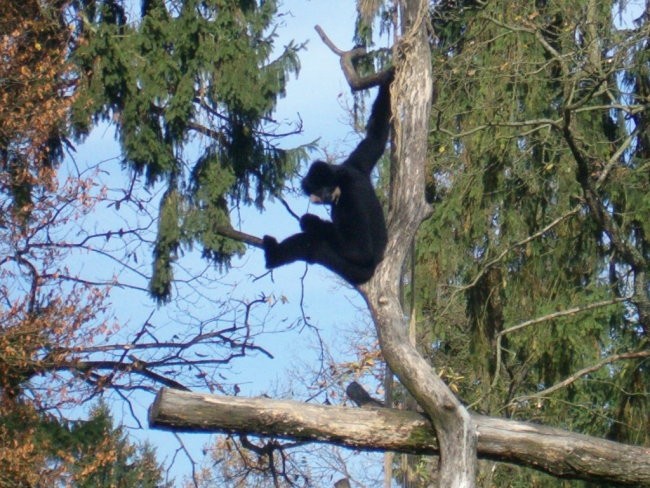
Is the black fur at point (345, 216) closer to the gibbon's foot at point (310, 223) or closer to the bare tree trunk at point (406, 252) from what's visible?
the gibbon's foot at point (310, 223)

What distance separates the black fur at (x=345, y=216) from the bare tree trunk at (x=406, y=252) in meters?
0.67

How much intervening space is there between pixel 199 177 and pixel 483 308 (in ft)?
14.0

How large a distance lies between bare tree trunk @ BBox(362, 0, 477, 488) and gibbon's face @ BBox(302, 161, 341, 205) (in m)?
1.40

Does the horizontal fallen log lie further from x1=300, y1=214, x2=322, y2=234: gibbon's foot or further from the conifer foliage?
the conifer foliage

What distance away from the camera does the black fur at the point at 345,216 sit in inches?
348

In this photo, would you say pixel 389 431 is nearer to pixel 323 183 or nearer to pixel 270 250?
pixel 270 250

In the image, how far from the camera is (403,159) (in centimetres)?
791

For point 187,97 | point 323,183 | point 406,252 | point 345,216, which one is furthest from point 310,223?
point 187,97

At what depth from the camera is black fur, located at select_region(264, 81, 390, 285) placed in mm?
8852

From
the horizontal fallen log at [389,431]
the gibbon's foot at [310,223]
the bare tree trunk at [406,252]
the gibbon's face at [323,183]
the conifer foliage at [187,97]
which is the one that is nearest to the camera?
the horizontal fallen log at [389,431]

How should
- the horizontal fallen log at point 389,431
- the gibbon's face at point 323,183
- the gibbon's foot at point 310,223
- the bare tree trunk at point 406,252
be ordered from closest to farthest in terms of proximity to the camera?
the horizontal fallen log at point 389,431
the bare tree trunk at point 406,252
the gibbon's foot at point 310,223
the gibbon's face at point 323,183

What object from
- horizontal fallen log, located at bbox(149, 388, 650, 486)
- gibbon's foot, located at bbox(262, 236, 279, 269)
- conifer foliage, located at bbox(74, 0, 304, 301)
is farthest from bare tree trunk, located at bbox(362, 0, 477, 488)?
conifer foliage, located at bbox(74, 0, 304, 301)

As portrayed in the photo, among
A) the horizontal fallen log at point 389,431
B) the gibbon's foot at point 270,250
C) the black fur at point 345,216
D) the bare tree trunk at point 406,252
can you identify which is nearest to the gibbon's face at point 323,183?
the black fur at point 345,216

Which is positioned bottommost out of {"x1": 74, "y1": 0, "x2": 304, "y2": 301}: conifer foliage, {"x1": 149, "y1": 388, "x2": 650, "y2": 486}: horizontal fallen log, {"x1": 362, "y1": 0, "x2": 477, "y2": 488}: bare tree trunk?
{"x1": 149, "y1": 388, "x2": 650, "y2": 486}: horizontal fallen log
